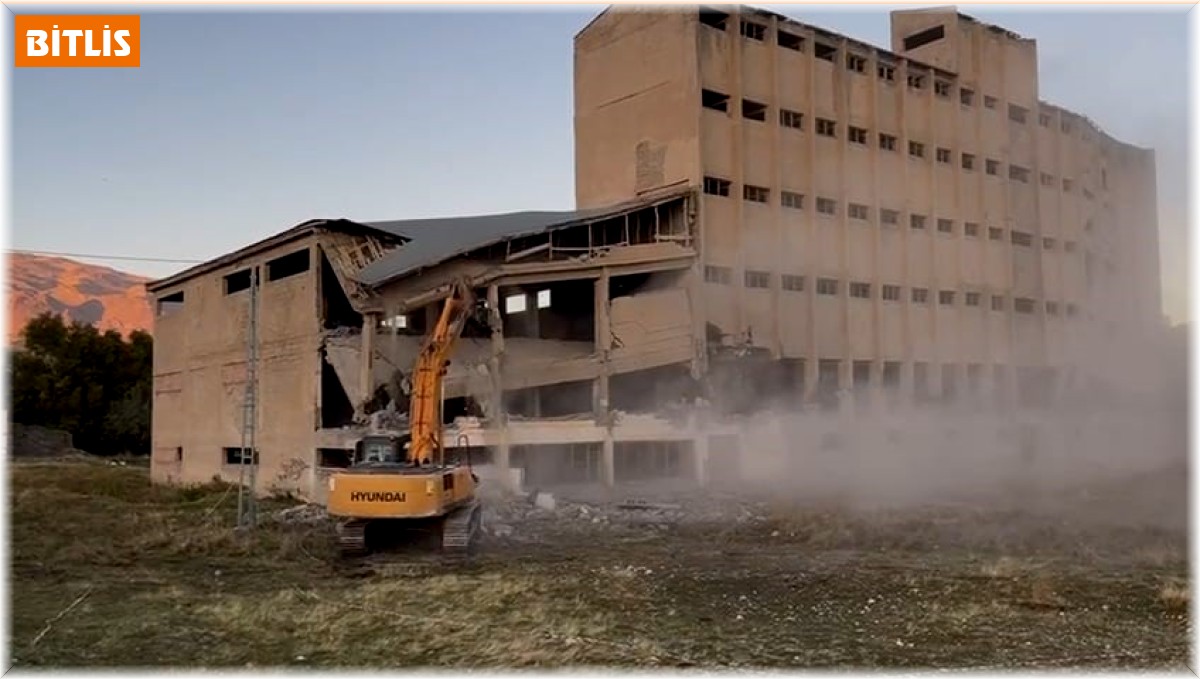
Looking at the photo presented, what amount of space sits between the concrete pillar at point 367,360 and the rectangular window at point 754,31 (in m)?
16.2

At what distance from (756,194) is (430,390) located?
19.1m

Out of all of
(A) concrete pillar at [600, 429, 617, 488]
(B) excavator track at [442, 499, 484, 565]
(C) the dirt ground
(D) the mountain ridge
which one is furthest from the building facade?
(D) the mountain ridge

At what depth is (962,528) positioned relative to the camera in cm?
1902

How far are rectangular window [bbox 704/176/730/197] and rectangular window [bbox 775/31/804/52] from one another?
574 cm

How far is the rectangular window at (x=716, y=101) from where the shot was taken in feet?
110

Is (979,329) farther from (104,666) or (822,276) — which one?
(104,666)

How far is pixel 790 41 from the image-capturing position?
118 feet

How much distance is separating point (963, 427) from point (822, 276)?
8.18 meters

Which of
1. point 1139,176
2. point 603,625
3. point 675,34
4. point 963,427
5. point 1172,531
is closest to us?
point 603,625

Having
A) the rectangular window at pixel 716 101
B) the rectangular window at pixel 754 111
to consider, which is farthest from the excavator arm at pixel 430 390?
the rectangular window at pixel 754 111

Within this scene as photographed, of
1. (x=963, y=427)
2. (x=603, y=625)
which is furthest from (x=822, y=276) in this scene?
(x=603, y=625)

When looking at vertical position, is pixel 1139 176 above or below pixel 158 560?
above

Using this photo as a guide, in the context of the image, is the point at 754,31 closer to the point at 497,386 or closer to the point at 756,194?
the point at 756,194

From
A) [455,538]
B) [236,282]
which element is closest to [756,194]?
[236,282]
